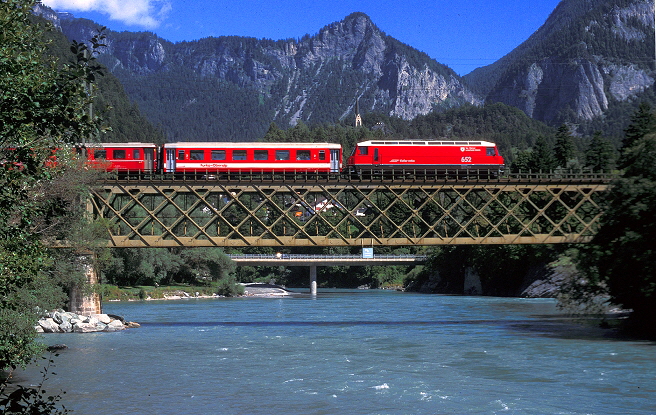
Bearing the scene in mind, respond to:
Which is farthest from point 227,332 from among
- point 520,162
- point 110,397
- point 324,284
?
point 324,284

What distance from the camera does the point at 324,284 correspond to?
13038 centimetres

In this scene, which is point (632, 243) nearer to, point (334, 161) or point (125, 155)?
point (334, 161)

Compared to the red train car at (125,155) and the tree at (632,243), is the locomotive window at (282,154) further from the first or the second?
the tree at (632,243)

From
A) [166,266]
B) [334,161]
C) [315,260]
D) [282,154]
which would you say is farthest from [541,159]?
[282,154]

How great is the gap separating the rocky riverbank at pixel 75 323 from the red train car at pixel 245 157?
9.88 meters

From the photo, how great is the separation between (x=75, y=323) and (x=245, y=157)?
45.4 feet

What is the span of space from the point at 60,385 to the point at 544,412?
14286mm

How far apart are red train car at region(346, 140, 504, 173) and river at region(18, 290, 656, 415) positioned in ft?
32.5

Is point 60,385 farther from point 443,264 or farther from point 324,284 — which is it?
point 324,284

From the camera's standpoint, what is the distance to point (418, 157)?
1791 inches

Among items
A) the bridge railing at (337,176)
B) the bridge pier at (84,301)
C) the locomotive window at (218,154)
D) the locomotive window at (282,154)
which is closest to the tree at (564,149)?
the bridge railing at (337,176)

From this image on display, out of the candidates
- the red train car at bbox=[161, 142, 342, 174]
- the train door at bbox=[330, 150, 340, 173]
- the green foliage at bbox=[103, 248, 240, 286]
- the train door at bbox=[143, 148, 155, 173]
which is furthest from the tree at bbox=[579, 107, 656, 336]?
the green foliage at bbox=[103, 248, 240, 286]

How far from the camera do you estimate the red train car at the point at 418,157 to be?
149 feet

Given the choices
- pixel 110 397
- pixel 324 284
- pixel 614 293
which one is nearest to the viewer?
pixel 110 397
